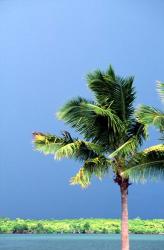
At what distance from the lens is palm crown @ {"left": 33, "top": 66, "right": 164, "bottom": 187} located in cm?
1966

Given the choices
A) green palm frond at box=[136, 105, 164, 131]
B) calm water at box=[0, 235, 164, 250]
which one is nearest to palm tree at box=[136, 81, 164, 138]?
green palm frond at box=[136, 105, 164, 131]

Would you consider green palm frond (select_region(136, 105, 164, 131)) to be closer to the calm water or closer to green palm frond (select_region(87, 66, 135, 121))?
green palm frond (select_region(87, 66, 135, 121))

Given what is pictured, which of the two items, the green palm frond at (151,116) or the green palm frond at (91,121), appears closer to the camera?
the green palm frond at (151,116)

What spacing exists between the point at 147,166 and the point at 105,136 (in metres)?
2.06

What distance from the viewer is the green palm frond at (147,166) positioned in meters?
19.4

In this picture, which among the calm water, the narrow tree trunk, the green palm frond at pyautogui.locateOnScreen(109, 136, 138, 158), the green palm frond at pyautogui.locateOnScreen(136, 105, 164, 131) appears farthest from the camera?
the calm water

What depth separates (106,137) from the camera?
69.2 ft

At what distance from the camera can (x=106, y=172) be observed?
66.6 ft

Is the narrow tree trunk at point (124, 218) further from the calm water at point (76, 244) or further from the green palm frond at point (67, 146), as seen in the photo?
the calm water at point (76, 244)

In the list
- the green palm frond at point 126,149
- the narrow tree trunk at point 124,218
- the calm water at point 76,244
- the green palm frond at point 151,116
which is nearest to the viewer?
the green palm frond at point 151,116

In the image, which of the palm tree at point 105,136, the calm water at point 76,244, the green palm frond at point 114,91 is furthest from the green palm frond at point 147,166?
the calm water at point 76,244

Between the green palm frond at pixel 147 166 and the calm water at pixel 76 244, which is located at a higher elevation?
the calm water at pixel 76 244

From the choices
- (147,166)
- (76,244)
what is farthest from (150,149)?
(76,244)

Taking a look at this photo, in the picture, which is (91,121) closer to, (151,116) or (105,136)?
(105,136)
